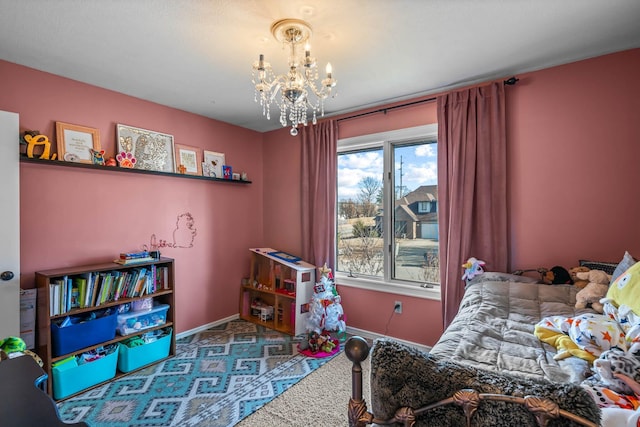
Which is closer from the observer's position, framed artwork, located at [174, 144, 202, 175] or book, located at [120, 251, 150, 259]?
book, located at [120, 251, 150, 259]

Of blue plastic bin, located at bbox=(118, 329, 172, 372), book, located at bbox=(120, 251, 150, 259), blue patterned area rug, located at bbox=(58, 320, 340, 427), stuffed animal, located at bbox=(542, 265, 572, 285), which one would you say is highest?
book, located at bbox=(120, 251, 150, 259)

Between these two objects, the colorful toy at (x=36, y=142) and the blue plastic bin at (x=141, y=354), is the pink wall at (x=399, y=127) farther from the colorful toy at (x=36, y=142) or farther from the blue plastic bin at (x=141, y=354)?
the blue plastic bin at (x=141, y=354)

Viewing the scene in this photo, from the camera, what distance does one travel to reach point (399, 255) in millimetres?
3139

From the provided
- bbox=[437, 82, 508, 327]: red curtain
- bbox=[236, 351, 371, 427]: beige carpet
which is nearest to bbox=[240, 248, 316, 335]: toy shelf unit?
bbox=[236, 351, 371, 427]: beige carpet

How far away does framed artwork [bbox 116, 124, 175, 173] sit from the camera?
281 centimetres

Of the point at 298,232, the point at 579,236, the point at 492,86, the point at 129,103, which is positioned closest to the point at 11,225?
the point at 129,103

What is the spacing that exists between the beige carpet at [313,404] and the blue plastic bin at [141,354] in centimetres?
121

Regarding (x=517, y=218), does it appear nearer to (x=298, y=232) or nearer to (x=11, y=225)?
(x=298, y=232)

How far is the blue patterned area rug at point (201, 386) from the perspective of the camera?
199cm

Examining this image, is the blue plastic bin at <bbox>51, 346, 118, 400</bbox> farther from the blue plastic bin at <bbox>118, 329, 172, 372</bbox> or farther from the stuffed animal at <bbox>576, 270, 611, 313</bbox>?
the stuffed animal at <bbox>576, 270, 611, 313</bbox>

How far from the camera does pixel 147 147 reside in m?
2.97

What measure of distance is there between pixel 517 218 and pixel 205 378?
285cm

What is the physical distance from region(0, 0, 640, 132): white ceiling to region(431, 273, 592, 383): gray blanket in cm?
162

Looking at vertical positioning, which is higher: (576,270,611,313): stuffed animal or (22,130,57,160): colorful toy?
(22,130,57,160): colorful toy
